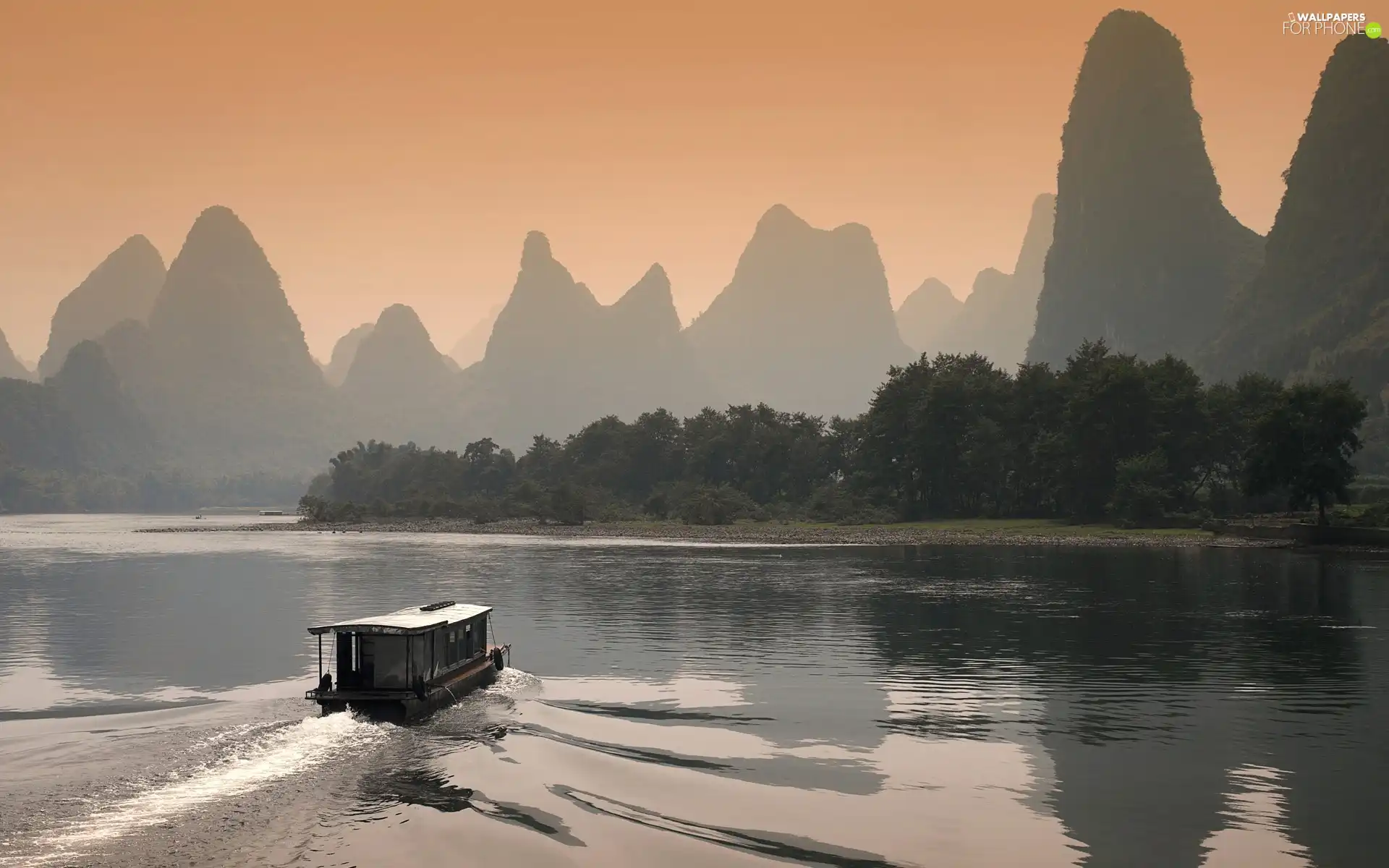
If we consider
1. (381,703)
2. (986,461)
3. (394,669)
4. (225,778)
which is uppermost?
(986,461)

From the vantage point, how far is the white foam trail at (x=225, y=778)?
17.7 metres

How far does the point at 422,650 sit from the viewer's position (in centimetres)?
2714

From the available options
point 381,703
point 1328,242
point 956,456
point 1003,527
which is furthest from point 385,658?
point 1328,242

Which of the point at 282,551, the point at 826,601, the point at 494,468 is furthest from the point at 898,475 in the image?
the point at 494,468

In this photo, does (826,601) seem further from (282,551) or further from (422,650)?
(282,551)

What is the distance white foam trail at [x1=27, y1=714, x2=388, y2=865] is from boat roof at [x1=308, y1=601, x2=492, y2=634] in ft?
6.42

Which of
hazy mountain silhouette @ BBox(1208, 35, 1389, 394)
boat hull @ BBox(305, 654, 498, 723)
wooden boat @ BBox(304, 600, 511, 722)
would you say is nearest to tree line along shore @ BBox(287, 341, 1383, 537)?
wooden boat @ BBox(304, 600, 511, 722)

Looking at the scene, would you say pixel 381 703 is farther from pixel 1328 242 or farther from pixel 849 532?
pixel 1328 242

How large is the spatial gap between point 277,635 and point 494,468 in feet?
443

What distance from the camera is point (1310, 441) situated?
239 ft

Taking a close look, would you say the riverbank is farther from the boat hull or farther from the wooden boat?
the boat hull

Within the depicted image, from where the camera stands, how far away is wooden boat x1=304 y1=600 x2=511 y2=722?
84.0 feet

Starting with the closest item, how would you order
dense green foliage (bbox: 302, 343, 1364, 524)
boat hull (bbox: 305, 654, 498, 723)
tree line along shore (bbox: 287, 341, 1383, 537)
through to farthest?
boat hull (bbox: 305, 654, 498, 723)
tree line along shore (bbox: 287, 341, 1383, 537)
dense green foliage (bbox: 302, 343, 1364, 524)

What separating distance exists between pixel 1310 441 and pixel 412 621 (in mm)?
64710
